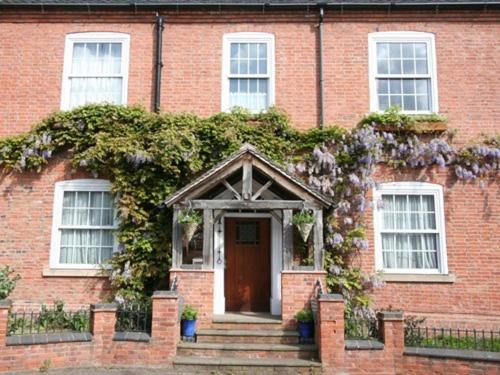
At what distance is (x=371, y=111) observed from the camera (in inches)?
428

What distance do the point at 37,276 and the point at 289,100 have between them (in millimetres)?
7375

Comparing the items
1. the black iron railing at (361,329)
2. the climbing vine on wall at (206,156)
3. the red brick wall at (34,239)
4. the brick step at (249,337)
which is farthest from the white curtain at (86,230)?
the black iron railing at (361,329)

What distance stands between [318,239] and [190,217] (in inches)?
Answer: 107

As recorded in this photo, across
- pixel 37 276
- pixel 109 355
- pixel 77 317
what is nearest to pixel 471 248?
pixel 109 355

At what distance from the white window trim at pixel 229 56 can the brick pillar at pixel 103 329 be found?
18.1 ft

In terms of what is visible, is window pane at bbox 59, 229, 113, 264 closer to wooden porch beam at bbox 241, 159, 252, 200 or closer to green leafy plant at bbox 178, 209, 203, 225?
green leafy plant at bbox 178, 209, 203, 225

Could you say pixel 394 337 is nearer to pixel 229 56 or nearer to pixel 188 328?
pixel 188 328

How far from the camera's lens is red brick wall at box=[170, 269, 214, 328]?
29.3 feet

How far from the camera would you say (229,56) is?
11.3 metres

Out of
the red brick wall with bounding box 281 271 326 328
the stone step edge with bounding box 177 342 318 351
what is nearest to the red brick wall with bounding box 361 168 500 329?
the red brick wall with bounding box 281 271 326 328

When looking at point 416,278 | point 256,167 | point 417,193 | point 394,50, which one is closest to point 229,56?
point 256,167

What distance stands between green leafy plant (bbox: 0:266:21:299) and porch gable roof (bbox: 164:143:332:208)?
3.96 m

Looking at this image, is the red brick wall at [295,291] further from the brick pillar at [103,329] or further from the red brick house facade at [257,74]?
the brick pillar at [103,329]

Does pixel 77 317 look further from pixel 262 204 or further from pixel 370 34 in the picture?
pixel 370 34
